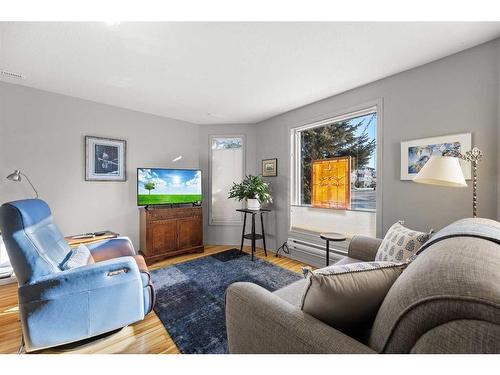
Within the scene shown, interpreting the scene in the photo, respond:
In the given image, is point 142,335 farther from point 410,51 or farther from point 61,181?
point 410,51

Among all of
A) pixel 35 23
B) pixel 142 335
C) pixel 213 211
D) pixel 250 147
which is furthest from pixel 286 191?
pixel 35 23

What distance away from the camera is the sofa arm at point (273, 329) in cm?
66

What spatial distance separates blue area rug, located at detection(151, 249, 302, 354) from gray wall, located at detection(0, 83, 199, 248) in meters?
1.21

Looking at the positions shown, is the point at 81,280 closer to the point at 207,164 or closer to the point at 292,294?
the point at 292,294

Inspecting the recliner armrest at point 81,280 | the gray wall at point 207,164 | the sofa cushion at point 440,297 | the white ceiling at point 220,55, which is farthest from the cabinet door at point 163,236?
the sofa cushion at point 440,297

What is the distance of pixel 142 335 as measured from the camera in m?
1.58

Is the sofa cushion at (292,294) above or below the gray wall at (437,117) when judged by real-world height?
below

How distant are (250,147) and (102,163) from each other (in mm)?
2360

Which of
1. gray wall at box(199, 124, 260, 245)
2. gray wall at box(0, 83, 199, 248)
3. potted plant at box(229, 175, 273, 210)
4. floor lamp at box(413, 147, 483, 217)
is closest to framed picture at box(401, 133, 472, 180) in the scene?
floor lamp at box(413, 147, 483, 217)

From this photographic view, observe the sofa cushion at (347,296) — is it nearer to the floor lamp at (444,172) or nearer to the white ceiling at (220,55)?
the floor lamp at (444,172)

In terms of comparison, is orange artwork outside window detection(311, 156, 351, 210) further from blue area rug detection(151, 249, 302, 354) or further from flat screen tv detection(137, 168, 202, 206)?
flat screen tv detection(137, 168, 202, 206)

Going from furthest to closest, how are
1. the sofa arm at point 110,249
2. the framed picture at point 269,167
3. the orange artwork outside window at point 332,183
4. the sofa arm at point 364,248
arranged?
the framed picture at point 269,167 < the orange artwork outside window at point 332,183 < the sofa arm at point 110,249 < the sofa arm at point 364,248

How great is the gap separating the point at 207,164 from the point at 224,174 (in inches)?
14.8

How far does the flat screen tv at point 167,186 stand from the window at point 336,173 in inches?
65.7
